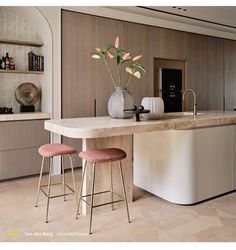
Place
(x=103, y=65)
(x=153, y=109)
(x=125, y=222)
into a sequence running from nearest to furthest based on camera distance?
1. (x=125, y=222)
2. (x=153, y=109)
3. (x=103, y=65)

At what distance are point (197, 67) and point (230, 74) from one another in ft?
3.75

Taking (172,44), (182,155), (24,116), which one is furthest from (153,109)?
(172,44)

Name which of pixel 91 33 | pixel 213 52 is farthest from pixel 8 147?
pixel 213 52

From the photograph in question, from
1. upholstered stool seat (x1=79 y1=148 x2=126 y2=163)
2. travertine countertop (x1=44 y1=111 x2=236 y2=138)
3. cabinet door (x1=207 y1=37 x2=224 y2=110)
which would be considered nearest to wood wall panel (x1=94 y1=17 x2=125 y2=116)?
travertine countertop (x1=44 y1=111 x2=236 y2=138)

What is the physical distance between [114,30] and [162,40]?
3.51ft

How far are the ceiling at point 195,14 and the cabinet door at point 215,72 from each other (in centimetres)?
43

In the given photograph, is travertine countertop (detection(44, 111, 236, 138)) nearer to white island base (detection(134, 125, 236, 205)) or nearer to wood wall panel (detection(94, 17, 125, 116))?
white island base (detection(134, 125, 236, 205))

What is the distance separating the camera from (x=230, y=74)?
6582 millimetres

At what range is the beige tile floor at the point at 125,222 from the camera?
234 cm

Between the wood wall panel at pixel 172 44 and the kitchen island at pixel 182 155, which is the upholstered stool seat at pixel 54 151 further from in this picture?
the wood wall panel at pixel 172 44

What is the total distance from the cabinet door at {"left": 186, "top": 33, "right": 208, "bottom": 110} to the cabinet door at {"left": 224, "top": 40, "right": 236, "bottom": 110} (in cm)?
73

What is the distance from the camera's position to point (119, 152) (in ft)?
8.61

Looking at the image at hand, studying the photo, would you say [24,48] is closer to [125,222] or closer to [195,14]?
[195,14]
